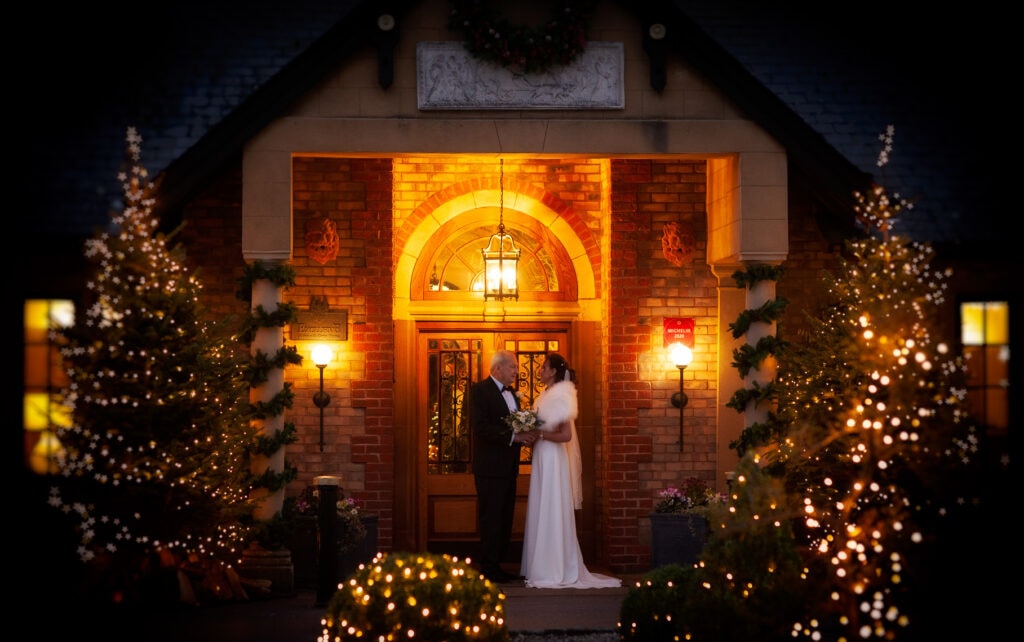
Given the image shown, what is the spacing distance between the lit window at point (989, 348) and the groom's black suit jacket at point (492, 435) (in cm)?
479

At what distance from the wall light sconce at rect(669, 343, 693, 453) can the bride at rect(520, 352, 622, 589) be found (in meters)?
1.23

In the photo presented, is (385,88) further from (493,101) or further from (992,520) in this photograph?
(992,520)

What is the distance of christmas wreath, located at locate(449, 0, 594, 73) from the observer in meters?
10.8

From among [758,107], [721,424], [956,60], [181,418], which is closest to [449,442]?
[721,424]

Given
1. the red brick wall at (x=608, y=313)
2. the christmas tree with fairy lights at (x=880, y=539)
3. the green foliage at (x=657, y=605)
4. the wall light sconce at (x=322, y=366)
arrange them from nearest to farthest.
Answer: the christmas tree with fairy lights at (x=880, y=539), the green foliage at (x=657, y=605), the wall light sconce at (x=322, y=366), the red brick wall at (x=608, y=313)

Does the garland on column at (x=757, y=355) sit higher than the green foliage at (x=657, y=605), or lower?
higher

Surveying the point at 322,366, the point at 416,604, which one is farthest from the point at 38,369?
the point at 416,604

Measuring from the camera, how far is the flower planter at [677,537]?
37.3 feet

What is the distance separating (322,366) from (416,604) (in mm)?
5297

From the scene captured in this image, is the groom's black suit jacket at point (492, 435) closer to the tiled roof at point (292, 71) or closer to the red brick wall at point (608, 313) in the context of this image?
the red brick wall at point (608, 313)

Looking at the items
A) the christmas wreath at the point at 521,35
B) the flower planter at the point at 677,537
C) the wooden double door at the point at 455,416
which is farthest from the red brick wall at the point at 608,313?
the christmas wreath at the point at 521,35

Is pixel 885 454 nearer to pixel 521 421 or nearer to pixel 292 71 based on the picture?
pixel 521 421

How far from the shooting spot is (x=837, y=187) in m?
10.9

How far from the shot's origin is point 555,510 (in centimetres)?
1152
